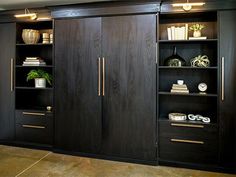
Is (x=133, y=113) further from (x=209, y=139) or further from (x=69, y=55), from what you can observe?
(x=69, y=55)

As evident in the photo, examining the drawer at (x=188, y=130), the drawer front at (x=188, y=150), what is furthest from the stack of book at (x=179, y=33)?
the drawer front at (x=188, y=150)

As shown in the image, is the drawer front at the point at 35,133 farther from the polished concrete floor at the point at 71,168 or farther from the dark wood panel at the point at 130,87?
the dark wood panel at the point at 130,87

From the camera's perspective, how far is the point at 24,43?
3533 millimetres

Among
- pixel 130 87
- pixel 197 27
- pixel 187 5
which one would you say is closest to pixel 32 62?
pixel 130 87

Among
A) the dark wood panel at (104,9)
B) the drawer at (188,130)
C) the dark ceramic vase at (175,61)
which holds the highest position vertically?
the dark wood panel at (104,9)

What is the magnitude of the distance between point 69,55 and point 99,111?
3.22 feet

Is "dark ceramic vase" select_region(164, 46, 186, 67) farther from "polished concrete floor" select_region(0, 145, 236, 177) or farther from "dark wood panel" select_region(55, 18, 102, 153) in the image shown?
"polished concrete floor" select_region(0, 145, 236, 177)

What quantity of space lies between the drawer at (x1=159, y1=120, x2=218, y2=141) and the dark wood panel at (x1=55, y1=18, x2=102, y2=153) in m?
0.95

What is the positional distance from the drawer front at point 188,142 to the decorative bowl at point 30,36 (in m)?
2.49

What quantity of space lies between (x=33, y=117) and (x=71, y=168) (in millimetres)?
1193

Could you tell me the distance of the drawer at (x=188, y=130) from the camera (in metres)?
2.75

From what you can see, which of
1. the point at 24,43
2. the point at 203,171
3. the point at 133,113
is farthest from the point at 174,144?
the point at 24,43

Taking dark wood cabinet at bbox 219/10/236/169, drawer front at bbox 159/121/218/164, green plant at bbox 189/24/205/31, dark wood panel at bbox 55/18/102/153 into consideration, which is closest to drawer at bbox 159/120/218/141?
drawer front at bbox 159/121/218/164

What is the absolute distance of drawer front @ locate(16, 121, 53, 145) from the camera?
338 centimetres
